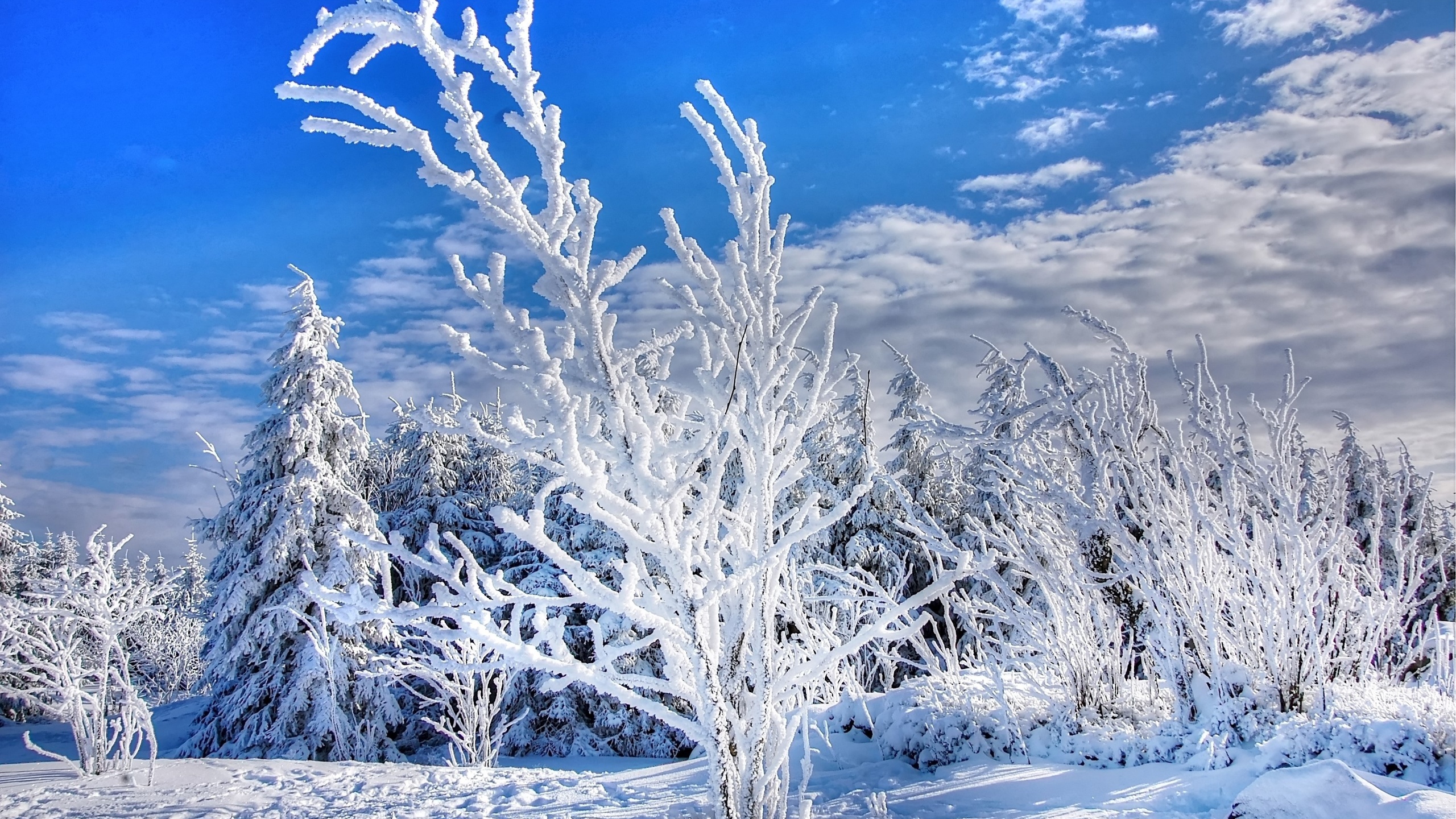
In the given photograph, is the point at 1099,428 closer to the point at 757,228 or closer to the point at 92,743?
the point at 757,228

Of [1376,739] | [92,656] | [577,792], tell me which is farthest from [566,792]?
[92,656]

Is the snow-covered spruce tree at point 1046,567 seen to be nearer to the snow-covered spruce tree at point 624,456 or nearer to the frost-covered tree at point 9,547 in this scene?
the snow-covered spruce tree at point 624,456

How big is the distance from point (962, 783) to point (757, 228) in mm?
4501

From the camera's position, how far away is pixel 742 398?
10.8ft

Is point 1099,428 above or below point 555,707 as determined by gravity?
above

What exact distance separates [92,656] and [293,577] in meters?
3.54

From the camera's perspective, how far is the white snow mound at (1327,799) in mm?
3367

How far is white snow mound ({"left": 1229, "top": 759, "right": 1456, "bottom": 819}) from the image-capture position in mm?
3367

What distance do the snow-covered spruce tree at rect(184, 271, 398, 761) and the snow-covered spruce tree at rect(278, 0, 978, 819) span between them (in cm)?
1212

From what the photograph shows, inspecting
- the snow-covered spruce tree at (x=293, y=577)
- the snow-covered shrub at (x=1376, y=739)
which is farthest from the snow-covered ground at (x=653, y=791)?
the snow-covered spruce tree at (x=293, y=577)

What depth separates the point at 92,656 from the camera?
34.8 ft

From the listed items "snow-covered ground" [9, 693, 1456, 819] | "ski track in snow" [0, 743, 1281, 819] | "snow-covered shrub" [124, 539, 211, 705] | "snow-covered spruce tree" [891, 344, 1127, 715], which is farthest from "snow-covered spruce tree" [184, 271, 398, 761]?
"snow-covered shrub" [124, 539, 211, 705]

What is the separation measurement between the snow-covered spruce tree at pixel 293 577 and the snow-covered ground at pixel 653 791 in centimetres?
429

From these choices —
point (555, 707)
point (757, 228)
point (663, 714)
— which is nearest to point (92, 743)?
point (555, 707)
